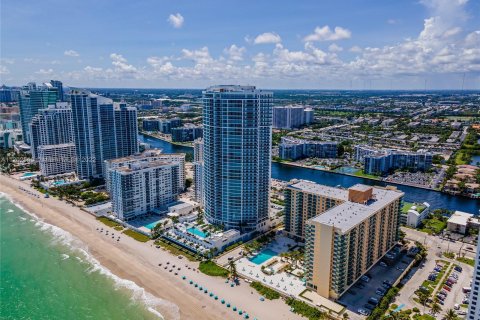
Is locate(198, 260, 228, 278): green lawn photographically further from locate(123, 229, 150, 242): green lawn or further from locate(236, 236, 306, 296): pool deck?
locate(123, 229, 150, 242): green lawn

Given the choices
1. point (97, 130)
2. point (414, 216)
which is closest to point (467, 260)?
point (414, 216)

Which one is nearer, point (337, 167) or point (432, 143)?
point (337, 167)

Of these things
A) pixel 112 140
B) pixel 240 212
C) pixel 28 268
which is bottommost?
pixel 28 268

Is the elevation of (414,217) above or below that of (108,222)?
above

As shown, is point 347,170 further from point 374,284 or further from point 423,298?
point 423,298

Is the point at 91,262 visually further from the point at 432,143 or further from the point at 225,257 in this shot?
the point at 432,143

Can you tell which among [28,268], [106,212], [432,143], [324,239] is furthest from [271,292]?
[432,143]

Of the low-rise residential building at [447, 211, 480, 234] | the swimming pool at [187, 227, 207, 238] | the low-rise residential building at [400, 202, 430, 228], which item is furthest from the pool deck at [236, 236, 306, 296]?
the low-rise residential building at [447, 211, 480, 234]
